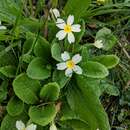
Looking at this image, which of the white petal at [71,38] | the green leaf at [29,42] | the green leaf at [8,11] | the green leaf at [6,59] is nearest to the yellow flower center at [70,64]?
the white petal at [71,38]

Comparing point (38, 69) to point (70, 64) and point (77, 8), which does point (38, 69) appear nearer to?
point (70, 64)

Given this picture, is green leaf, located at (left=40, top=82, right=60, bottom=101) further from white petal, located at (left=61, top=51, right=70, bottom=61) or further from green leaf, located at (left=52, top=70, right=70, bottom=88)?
white petal, located at (left=61, top=51, right=70, bottom=61)

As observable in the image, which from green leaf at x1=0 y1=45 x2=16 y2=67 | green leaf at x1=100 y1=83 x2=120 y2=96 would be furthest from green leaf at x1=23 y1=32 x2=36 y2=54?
green leaf at x1=100 y1=83 x2=120 y2=96

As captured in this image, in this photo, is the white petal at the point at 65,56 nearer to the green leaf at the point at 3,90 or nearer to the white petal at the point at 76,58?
the white petal at the point at 76,58

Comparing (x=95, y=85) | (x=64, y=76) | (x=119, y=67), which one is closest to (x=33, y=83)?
(x=64, y=76)

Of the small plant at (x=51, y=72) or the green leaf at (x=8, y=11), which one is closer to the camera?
the small plant at (x=51, y=72)

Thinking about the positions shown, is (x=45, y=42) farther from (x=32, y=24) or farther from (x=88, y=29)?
(x=88, y=29)
